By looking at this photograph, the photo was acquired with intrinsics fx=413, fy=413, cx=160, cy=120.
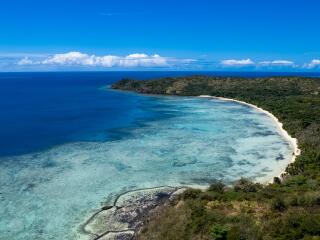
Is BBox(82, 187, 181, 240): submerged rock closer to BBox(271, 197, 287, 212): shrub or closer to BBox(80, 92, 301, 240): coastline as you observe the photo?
BBox(80, 92, 301, 240): coastline

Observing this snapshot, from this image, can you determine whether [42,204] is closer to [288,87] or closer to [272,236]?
[272,236]

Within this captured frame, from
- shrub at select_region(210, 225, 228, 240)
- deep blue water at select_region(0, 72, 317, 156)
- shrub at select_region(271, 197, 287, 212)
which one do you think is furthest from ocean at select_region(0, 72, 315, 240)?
shrub at select_region(271, 197, 287, 212)

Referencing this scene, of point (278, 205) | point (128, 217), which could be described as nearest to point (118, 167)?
point (128, 217)

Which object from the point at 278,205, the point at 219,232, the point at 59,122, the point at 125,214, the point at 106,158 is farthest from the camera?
the point at 59,122

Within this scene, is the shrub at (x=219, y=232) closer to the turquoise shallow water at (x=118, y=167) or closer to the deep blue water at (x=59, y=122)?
the turquoise shallow water at (x=118, y=167)

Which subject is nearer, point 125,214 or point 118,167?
point 125,214

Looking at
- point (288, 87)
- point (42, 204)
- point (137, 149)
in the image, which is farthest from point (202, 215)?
point (288, 87)

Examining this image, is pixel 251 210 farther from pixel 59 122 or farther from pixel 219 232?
pixel 59 122
